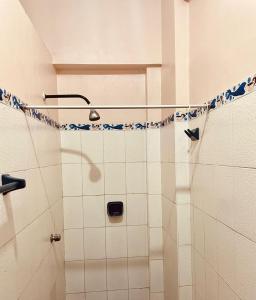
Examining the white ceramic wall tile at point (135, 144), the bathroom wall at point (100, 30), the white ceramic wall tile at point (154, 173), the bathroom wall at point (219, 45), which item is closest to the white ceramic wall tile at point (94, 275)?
the white ceramic wall tile at point (154, 173)

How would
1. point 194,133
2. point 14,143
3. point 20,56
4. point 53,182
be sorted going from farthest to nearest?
point 53,182 < point 194,133 < point 20,56 < point 14,143

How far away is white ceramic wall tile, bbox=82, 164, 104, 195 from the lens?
1.93 m

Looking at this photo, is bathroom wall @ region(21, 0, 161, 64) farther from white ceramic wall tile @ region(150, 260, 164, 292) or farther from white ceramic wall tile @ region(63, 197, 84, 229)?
white ceramic wall tile @ region(150, 260, 164, 292)

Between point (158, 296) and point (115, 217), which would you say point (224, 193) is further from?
point (158, 296)

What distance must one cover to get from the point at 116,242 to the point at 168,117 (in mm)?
Result: 1173

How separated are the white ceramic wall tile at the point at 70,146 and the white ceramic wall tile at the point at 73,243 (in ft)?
2.02

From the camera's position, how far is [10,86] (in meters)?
0.99

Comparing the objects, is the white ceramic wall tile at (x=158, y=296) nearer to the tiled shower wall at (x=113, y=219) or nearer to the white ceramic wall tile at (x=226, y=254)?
the tiled shower wall at (x=113, y=219)

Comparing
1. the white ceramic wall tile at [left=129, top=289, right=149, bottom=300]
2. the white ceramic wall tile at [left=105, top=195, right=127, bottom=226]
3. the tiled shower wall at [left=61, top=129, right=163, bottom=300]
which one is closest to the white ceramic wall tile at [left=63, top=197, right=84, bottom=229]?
the tiled shower wall at [left=61, top=129, right=163, bottom=300]

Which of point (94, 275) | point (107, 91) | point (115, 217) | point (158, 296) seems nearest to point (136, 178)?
point (115, 217)

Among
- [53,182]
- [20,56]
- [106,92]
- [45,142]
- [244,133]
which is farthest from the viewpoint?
[106,92]

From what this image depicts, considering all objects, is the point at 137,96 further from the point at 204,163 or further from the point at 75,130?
the point at 204,163

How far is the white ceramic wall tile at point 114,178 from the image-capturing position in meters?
1.95

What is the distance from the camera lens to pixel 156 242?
1925 millimetres
